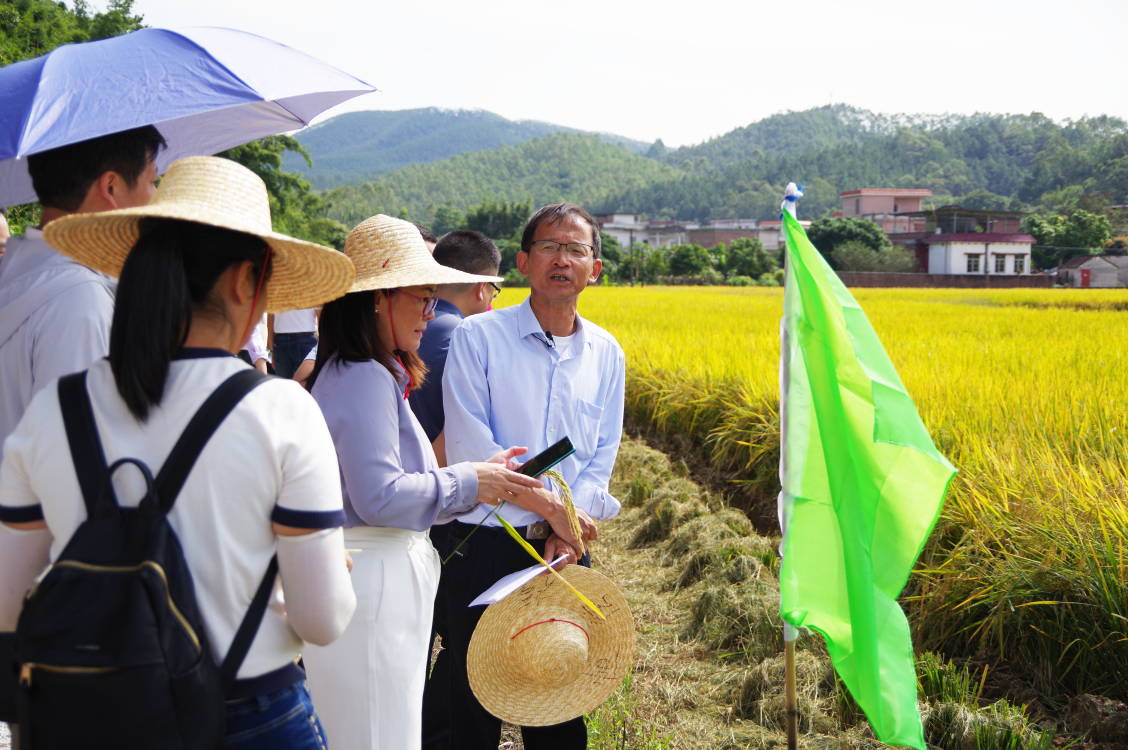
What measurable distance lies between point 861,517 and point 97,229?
1.79 m

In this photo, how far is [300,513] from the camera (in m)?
1.26

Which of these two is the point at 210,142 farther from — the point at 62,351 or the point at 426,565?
the point at 426,565

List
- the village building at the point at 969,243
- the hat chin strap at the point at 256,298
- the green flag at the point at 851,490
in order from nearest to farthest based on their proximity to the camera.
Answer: the hat chin strap at the point at 256,298 < the green flag at the point at 851,490 < the village building at the point at 969,243

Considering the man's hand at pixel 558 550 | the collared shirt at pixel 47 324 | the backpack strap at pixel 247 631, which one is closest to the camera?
the backpack strap at pixel 247 631

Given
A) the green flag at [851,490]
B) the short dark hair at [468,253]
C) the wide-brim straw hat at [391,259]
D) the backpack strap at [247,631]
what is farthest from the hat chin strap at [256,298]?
the short dark hair at [468,253]

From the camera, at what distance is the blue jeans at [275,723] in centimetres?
129

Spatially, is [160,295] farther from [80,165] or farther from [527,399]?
[527,399]

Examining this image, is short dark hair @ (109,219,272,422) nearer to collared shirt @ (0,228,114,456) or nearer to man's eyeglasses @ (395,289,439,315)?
collared shirt @ (0,228,114,456)

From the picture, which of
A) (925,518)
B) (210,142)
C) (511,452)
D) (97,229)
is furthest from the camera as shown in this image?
(210,142)

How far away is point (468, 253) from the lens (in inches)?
143

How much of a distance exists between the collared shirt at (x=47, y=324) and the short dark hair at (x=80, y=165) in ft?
0.58

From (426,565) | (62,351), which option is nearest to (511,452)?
(426,565)

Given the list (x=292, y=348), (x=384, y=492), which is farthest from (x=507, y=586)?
(x=292, y=348)

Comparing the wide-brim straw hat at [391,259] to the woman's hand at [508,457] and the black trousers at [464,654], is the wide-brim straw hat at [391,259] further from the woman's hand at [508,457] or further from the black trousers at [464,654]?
the black trousers at [464,654]
